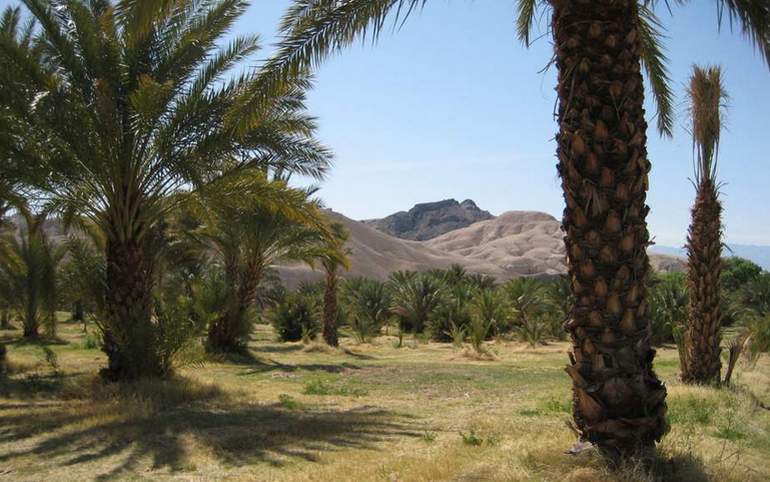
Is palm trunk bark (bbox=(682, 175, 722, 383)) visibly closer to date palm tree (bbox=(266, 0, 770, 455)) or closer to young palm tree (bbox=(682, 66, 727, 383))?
young palm tree (bbox=(682, 66, 727, 383))

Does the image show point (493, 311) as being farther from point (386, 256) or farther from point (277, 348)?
point (386, 256)

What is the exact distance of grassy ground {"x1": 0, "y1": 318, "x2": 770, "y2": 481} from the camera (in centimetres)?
564

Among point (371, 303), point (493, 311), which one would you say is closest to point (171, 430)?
point (493, 311)

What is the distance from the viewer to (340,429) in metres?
7.78

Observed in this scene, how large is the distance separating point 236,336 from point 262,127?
8.59m

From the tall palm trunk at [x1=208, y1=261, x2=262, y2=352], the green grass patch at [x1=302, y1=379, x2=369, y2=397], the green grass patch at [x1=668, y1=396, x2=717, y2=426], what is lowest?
the green grass patch at [x1=302, y1=379, x2=369, y2=397]

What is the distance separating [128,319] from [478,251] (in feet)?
397

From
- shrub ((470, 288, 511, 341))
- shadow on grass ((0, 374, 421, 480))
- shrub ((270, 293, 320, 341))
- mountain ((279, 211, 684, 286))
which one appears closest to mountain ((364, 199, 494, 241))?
mountain ((279, 211, 684, 286))

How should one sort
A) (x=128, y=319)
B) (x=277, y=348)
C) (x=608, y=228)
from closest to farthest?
(x=608, y=228)
(x=128, y=319)
(x=277, y=348)

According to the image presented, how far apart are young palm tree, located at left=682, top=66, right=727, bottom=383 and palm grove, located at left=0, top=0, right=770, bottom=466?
30mm

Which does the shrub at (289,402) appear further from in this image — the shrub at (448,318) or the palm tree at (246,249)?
the shrub at (448,318)

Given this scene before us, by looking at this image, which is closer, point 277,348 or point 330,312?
point 277,348

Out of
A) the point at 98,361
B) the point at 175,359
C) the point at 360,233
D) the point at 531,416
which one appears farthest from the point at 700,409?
the point at 360,233

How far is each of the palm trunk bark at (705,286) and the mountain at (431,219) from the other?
6311 inches
